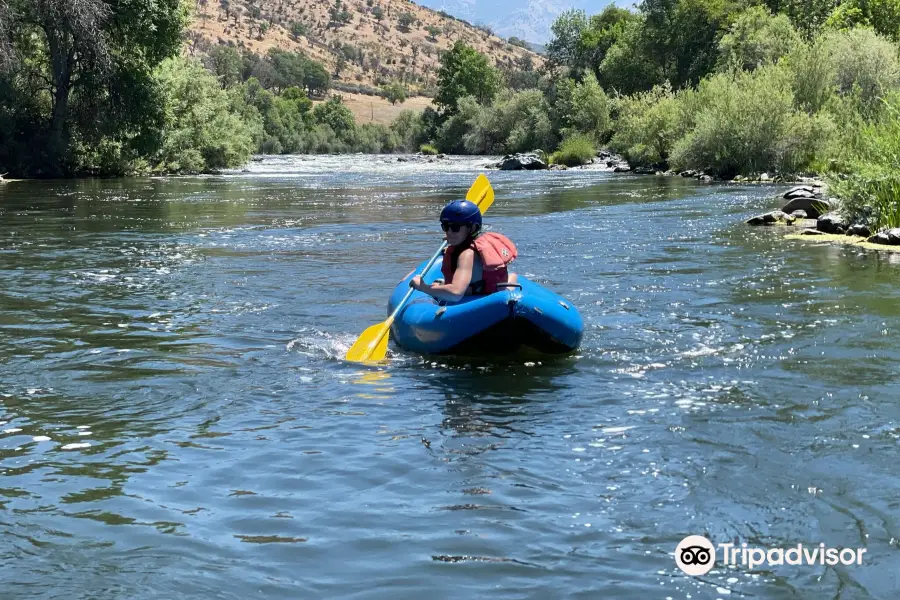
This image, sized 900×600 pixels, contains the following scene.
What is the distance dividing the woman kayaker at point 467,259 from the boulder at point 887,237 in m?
6.66

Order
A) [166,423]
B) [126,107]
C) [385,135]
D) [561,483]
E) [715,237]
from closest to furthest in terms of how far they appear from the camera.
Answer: [561,483] → [166,423] → [715,237] → [126,107] → [385,135]

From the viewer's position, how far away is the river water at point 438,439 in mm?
3838

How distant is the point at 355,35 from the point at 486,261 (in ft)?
419

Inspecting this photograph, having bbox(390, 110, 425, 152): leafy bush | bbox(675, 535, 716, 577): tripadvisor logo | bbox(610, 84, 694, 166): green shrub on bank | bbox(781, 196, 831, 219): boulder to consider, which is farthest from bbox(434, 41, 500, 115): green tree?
bbox(675, 535, 716, 577): tripadvisor logo

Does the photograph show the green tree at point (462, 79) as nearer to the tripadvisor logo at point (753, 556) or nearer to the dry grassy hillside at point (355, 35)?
the dry grassy hillside at point (355, 35)

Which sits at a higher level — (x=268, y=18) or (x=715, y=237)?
(x=268, y=18)

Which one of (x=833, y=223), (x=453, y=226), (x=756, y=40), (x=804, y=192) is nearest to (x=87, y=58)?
(x=804, y=192)

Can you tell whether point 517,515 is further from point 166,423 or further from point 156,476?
Result: point 166,423

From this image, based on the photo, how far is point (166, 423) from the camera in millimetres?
5715

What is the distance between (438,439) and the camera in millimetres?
5414

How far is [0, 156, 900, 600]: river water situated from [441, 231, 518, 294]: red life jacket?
54 centimetres

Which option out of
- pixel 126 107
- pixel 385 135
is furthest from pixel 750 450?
pixel 385 135

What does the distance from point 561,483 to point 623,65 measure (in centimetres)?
5493

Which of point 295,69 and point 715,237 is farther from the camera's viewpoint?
point 295,69
